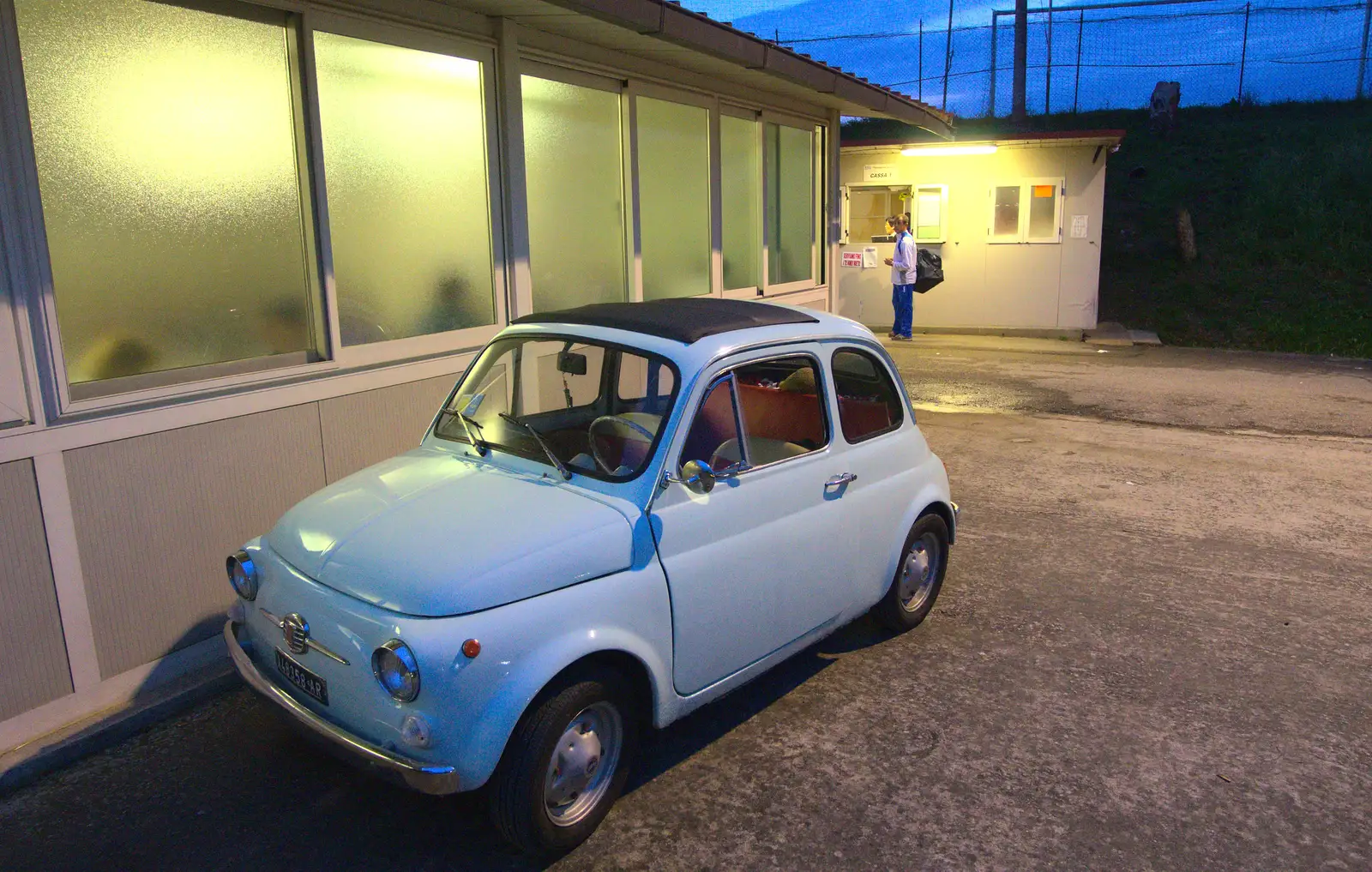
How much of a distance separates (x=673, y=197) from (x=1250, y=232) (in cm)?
1623

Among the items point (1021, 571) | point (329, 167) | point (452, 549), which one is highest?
point (329, 167)

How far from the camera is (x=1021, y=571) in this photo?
20.5ft

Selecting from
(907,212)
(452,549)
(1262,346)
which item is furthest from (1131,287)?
(452,549)

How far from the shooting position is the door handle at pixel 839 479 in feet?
14.6

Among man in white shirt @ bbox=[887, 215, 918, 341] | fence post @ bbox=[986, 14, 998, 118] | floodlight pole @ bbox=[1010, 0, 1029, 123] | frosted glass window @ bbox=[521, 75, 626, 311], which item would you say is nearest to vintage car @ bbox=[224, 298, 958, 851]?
frosted glass window @ bbox=[521, 75, 626, 311]

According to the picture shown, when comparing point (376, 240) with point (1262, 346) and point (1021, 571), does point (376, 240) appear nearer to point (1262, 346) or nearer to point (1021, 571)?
point (1021, 571)

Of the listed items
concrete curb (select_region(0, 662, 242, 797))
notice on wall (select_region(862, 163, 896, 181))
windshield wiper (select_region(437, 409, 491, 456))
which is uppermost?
notice on wall (select_region(862, 163, 896, 181))

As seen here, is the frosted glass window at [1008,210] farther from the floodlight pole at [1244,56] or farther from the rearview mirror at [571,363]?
the floodlight pole at [1244,56]

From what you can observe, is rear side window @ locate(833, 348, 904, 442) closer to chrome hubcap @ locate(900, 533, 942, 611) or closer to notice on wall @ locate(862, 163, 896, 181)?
chrome hubcap @ locate(900, 533, 942, 611)

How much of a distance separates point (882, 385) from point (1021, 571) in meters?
1.94

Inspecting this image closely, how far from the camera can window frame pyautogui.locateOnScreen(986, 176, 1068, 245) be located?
16531mm

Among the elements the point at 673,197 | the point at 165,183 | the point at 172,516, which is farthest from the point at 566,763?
the point at 673,197

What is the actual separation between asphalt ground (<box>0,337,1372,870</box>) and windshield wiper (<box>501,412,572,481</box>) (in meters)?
1.25

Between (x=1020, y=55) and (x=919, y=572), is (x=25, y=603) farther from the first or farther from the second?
(x=1020, y=55)
